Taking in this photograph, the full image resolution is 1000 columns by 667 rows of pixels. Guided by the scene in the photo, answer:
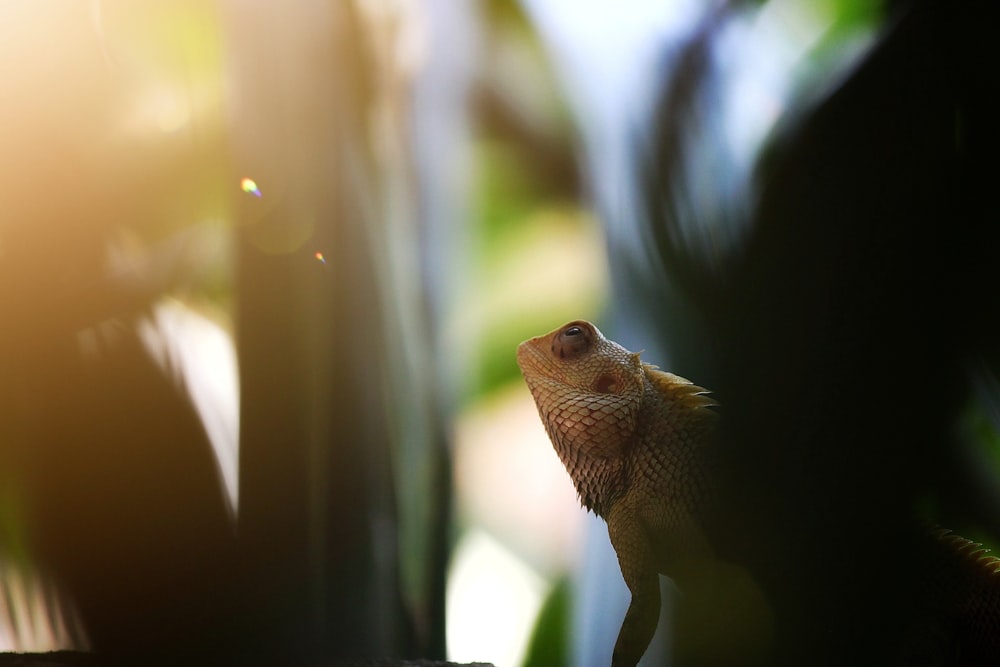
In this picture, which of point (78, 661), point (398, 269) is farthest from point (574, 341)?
point (78, 661)

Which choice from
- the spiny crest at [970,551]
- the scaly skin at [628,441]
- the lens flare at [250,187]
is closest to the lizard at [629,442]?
the scaly skin at [628,441]

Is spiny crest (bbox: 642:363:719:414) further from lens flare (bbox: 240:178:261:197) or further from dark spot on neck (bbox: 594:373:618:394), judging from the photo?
lens flare (bbox: 240:178:261:197)

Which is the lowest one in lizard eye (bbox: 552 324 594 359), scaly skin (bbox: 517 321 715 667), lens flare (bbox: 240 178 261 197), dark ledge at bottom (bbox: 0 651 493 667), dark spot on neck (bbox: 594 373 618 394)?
dark ledge at bottom (bbox: 0 651 493 667)

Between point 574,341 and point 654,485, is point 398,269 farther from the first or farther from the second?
point 654,485

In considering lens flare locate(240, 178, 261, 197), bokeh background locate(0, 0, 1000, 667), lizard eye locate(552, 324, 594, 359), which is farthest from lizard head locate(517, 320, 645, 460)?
lens flare locate(240, 178, 261, 197)

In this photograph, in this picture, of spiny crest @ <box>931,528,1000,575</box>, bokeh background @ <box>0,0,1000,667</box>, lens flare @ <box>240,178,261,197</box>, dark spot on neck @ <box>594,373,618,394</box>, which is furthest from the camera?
lens flare @ <box>240,178,261,197</box>

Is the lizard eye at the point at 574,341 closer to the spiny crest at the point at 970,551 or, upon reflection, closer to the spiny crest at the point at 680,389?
the spiny crest at the point at 680,389

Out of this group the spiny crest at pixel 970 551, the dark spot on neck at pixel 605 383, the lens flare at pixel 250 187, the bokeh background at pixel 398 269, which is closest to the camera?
the spiny crest at pixel 970 551

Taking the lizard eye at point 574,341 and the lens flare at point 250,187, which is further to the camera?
the lens flare at point 250,187

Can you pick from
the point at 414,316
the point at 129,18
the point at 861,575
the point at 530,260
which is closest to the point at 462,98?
the point at 530,260
